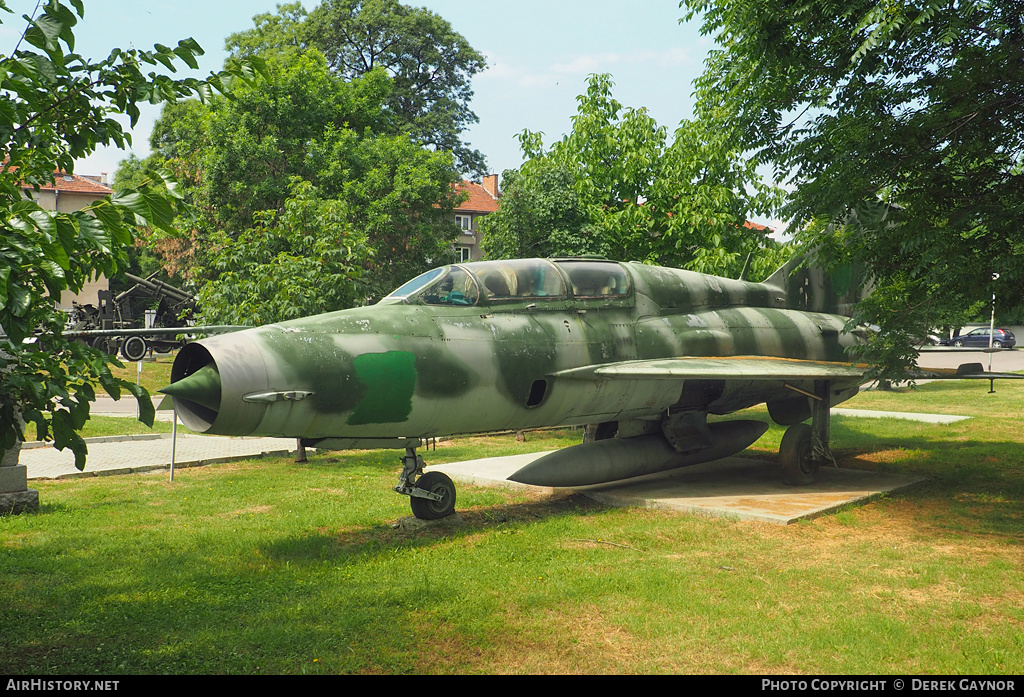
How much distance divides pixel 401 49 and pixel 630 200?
25.3 m

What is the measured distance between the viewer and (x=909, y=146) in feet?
30.4

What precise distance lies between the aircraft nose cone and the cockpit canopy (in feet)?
8.73

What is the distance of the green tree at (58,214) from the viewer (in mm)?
4078

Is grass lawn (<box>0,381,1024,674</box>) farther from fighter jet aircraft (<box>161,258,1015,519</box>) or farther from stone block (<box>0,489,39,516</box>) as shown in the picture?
fighter jet aircraft (<box>161,258,1015,519</box>)

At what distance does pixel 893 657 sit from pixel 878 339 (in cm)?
540

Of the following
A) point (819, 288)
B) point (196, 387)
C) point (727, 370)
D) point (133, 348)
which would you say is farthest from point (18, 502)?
point (133, 348)

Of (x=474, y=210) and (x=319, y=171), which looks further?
(x=474, y=210)

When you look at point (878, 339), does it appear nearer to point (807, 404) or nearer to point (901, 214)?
point (901, 214)

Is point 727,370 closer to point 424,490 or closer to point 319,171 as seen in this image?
point 424,490

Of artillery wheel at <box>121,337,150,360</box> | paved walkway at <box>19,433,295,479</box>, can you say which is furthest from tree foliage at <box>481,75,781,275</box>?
artillery wheel at <box>121,337,150,360</box>

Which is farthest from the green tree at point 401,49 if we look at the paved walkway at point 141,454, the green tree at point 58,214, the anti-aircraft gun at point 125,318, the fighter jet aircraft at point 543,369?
the green tree at point 58,214

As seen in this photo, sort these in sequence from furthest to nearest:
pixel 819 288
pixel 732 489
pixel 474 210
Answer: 1. pixel 474 210
2. pixel 819 288
3. pixel 732 489

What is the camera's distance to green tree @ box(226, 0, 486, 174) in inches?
1528
